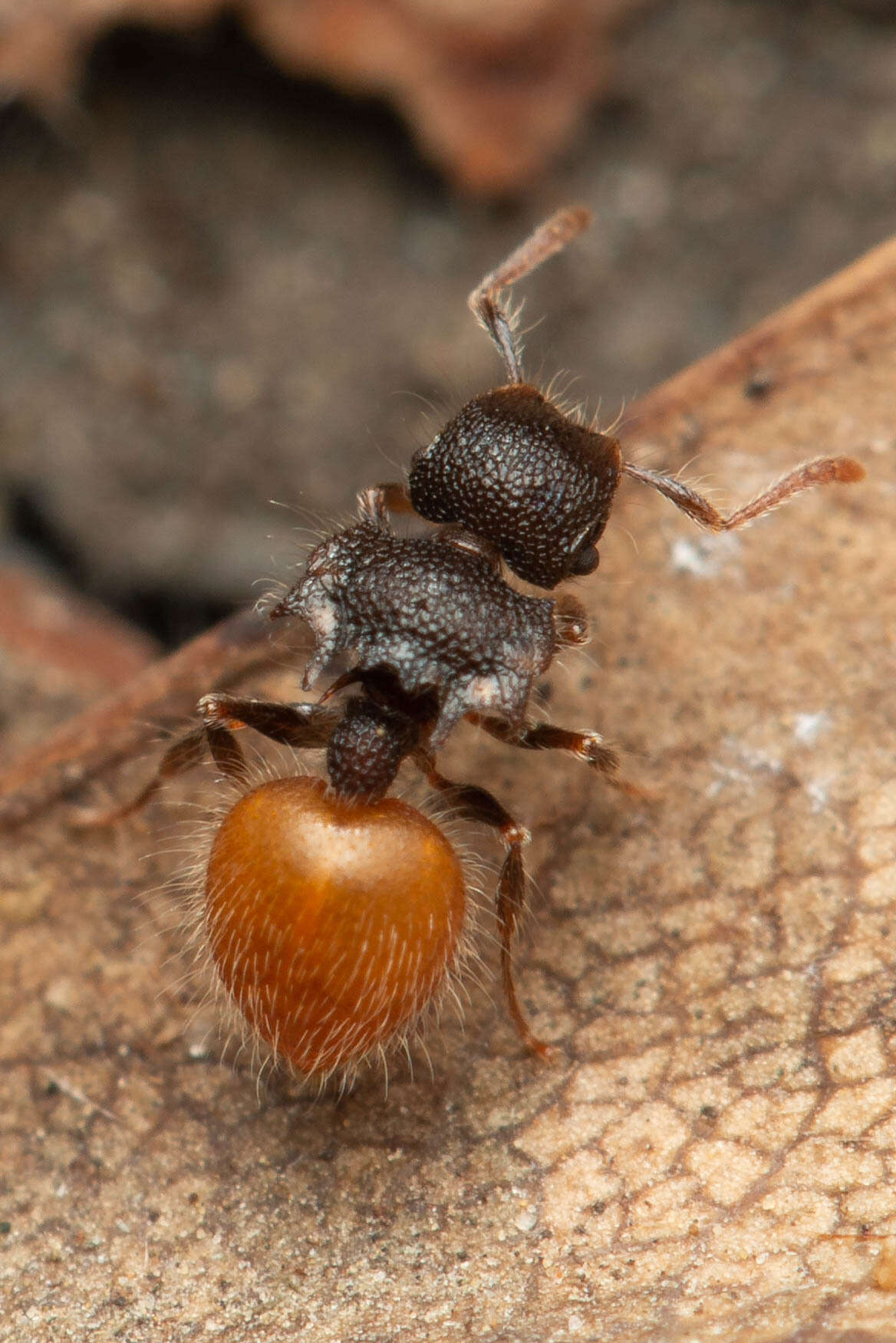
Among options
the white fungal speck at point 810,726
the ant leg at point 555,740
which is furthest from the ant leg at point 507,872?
the white fungal speck at point 810,726

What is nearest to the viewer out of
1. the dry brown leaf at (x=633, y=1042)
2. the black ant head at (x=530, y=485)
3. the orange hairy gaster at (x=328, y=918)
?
the dry brown leaf at (x=633, y=1042)

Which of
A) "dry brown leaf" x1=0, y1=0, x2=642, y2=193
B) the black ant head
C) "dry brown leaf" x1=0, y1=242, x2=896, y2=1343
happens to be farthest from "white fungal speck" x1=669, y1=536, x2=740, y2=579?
"dry brown leaf" x1=0, y1=0, x2=642, y2=193

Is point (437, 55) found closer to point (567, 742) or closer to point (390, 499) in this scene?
point (390, 499)

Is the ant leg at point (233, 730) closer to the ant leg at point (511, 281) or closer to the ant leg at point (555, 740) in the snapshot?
the ant leg at point (555, 740)

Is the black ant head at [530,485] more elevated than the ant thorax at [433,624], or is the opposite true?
the black ant head at [530,485]

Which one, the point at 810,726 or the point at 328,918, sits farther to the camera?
the point at 810,726

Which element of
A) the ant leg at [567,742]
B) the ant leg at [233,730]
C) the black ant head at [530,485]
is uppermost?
the black ant head at [530,485]

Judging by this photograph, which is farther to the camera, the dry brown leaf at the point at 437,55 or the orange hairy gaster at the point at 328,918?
the dry brown leaf at the point at 437,55

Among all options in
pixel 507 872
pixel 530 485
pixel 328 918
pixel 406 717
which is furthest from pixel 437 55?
pixel 328 918
